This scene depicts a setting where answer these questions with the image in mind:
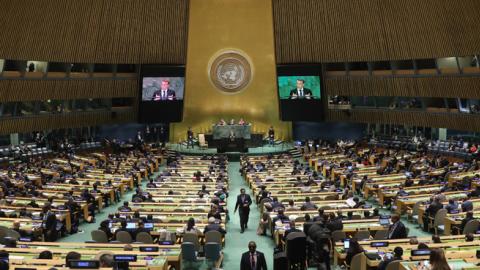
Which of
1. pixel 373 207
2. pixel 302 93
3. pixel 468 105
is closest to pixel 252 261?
pixel 373 207

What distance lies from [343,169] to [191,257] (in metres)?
14.1

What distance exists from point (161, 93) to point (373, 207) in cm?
1878

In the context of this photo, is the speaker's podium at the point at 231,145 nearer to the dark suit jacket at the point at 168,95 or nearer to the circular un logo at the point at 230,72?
the dark suit jacket at the point at 168,95

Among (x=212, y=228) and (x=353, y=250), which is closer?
(x=353, y=250)

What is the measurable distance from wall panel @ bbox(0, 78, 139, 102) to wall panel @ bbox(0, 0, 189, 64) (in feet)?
5.02

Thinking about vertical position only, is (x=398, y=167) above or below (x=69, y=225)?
above

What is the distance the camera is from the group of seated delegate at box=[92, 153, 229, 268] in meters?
13.5

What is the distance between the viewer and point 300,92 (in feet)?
114

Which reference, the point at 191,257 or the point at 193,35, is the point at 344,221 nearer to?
the point at 191,257

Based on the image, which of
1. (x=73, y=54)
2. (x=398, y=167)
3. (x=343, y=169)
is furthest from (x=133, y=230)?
(x=73, y=54)

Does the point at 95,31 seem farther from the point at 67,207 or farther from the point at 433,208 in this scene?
the point at 433,208

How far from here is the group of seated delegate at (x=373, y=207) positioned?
11.1m

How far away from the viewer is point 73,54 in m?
32.2

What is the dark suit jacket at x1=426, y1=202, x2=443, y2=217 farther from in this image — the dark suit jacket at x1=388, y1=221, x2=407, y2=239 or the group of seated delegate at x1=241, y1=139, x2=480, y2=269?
the dark suit jacket at x1=388, y1=221, x2=407, y2=239
